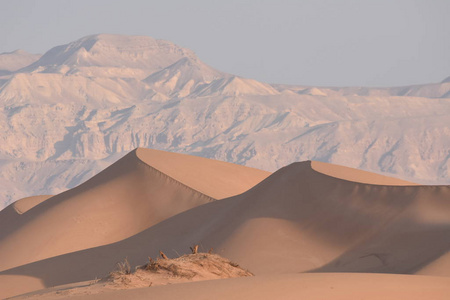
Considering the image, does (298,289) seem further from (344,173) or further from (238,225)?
(344,173)

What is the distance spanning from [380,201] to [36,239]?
52.7ft

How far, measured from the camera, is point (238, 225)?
2961 centimetres

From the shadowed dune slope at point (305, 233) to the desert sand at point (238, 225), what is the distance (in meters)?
0.04

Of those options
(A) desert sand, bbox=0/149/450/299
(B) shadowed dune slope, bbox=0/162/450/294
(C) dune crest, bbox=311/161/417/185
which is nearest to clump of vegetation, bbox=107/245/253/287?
(A) desert sand, bbox=0/149/450/299

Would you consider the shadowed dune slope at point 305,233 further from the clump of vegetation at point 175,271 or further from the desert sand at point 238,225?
the clump of vegetation at point 175,271

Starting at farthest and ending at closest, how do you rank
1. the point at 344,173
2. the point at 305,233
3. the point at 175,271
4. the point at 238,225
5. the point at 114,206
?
the point at 114,206 → the point at 344,173 → the point at 238,225 → the point at 305,233 → the point at 175,271

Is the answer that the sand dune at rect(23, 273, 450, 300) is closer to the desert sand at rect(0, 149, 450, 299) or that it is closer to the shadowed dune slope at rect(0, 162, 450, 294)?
the desert sand at rect(0, 149, 450, 299)

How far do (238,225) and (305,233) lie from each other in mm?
2462

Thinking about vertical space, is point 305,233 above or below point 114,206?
above

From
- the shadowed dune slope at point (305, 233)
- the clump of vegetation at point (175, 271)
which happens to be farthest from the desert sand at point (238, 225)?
the clump of vegetation at point (175, 271)

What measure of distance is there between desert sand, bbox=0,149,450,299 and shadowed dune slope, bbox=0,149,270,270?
59 millimetres

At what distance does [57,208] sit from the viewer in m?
40.4

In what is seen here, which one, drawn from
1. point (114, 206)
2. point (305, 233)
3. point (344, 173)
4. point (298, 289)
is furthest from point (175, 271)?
point (114, 206)

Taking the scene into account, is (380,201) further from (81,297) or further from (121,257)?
(81,297)
